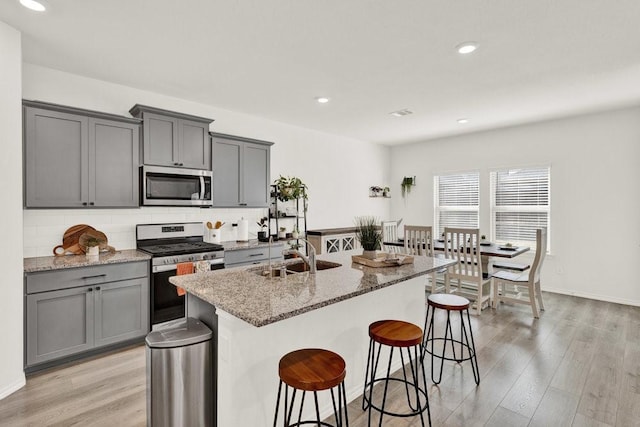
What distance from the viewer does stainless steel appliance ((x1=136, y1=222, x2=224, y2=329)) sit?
328 cm

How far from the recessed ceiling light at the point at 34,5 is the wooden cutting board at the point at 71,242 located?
1928 mm

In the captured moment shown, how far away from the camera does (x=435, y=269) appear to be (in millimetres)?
2557

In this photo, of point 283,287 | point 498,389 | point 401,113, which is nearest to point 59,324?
point 283,287

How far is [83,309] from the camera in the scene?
2.89m

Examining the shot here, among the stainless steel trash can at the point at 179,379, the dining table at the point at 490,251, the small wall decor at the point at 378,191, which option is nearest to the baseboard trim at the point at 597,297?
the dining table at the point at 490,251

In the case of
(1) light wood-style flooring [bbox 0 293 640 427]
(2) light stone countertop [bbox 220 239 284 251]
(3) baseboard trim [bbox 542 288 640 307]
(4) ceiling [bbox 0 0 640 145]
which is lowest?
(1) light wood-style flooring [bbox 0 293 640 427]

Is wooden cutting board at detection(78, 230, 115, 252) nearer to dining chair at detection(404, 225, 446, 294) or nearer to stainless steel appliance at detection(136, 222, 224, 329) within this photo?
stainless steel appliance at detection(136, 222, 224, 329)

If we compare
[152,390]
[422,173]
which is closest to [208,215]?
[152,390]

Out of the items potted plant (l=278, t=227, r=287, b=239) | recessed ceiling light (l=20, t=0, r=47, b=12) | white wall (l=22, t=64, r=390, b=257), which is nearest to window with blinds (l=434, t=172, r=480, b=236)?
white wall (l=22, t=64, r=390, b=257)

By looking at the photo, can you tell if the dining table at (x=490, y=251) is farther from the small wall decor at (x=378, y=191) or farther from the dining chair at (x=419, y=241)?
the small wall decor at (x=378, y=191)

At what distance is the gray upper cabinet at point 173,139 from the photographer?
11.5 feet

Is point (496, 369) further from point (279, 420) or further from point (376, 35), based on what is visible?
point (376, 35)

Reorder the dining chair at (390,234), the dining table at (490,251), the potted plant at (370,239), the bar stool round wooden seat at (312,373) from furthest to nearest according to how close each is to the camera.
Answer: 1. the dining chair at (390,234)
2. the dining table at (490,251)
3. the potted plant at (370,239)
4. the bar stool round wooden seat at (312,373)

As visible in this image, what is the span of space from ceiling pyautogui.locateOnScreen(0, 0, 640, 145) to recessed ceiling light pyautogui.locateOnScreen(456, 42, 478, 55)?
0.19 feet
